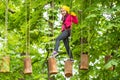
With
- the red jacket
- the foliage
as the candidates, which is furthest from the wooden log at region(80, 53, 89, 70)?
the red jacket

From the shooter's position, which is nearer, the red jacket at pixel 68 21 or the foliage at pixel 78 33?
the red jacket at pixel 68 21

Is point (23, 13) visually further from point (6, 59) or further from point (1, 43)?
point (6, 59)

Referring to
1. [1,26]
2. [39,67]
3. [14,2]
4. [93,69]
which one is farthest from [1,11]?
[93,69]

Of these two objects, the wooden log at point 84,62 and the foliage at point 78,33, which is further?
the foliage at point 78,33

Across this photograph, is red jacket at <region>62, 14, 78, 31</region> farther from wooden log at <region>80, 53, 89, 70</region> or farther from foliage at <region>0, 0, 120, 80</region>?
wooden log at <region>80, 53, 89, 70</region>

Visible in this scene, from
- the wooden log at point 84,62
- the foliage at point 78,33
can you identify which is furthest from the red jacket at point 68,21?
the wooden log at point 84,62

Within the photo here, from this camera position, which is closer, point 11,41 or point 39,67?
point 11,41

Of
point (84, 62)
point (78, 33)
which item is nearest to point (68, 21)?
point (84, 62)

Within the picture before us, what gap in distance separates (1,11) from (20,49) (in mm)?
2160

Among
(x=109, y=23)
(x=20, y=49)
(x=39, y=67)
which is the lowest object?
(x=39, y=67)

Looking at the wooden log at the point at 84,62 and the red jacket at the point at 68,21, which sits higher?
the red jacket at the point at 68,21

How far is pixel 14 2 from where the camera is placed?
16984mm

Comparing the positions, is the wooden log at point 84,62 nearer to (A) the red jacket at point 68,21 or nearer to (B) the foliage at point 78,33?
(B) the foliage at point 78,33

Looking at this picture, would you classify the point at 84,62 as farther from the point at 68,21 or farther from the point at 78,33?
the point at 78,33
